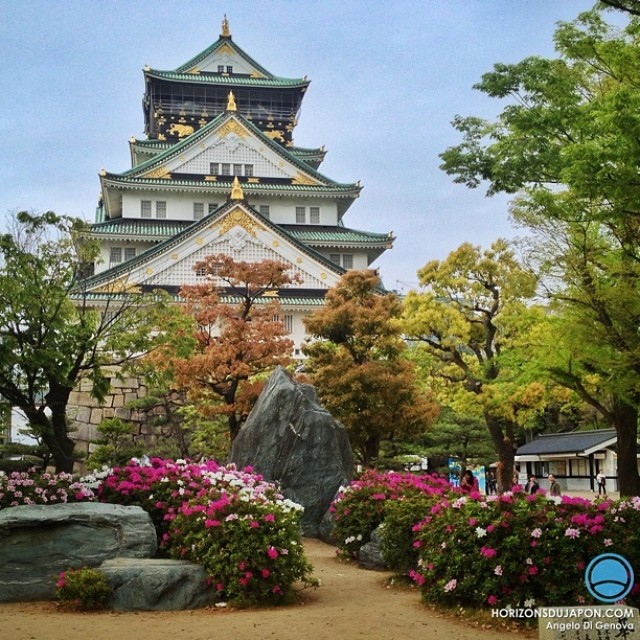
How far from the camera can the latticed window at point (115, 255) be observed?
4192 centimetres

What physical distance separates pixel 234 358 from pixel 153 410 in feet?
28.9

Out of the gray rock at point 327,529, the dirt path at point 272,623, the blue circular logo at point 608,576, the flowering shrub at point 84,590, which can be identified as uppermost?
the blue circular logo at point 608,576

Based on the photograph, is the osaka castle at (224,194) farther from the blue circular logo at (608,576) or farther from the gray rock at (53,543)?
the blue circular logo at (608,576)

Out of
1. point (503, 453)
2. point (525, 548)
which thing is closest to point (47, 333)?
point (525, 548)

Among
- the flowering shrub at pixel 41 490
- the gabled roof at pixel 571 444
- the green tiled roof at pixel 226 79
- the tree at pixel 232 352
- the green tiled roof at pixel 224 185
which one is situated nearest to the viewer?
the flowering shrub at pixel 41 490

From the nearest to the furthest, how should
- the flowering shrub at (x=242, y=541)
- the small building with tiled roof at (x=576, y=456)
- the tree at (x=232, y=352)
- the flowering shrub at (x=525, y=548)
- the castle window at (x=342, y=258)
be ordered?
the flowering shrub at (x=525, y=548) → the flowering shrub at (x=242, y=541) → the tree at (x=232, y=352) → the small building with tiled roof at (x=576, y=456) → the castle window at (x=342, y=258)

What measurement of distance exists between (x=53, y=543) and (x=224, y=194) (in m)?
35.2

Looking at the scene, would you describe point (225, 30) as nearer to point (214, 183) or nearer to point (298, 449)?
point (214, 183)

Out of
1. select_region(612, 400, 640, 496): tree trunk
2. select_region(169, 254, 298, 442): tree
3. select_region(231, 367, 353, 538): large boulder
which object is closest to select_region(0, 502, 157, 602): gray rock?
select_region(231, 367, 353, 538): large boulder

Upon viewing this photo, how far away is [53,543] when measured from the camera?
10.6 metres

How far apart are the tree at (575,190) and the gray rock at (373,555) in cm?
455

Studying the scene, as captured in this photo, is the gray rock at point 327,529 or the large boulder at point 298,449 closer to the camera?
the gray rock at point 327,529

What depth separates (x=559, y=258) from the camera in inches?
540

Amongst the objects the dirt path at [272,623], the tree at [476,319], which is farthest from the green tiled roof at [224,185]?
the dirt path at [272,623]
